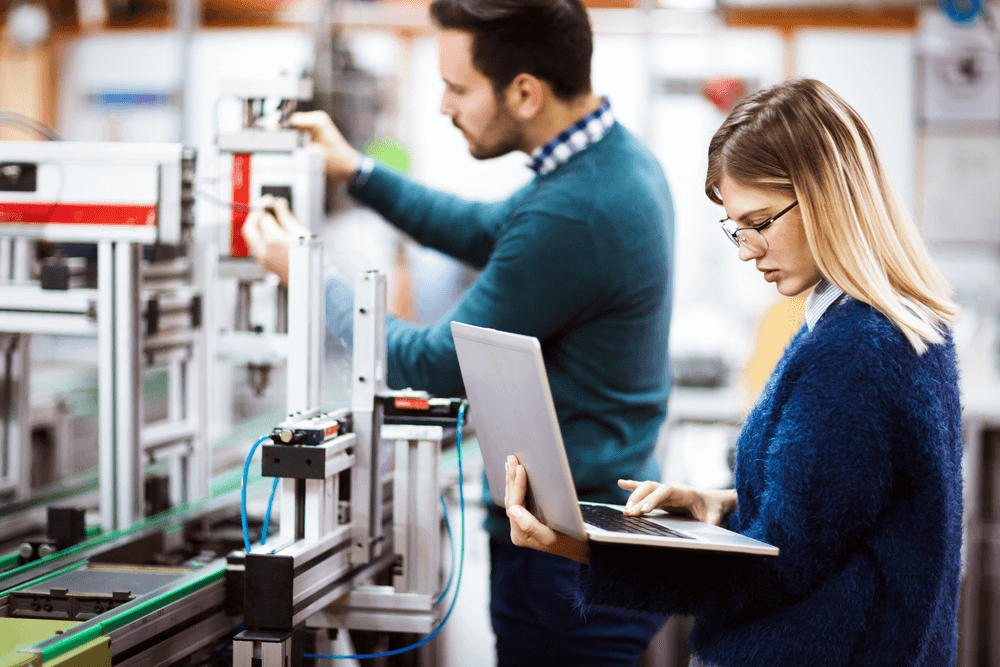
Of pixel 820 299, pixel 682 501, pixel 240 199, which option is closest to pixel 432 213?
pixel 240 199

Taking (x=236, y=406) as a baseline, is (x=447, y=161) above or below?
above

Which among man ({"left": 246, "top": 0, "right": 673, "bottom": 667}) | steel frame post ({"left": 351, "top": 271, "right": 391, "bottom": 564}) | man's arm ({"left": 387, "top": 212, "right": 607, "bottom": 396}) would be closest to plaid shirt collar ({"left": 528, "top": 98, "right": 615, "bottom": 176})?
man ({"left": 246, "top": 0, "right": 673, "bottom": 667})

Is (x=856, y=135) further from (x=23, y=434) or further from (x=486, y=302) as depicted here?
(x=23, y=434)

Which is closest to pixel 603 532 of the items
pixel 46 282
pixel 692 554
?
pixel 692 554

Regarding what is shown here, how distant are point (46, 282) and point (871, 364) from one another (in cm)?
147

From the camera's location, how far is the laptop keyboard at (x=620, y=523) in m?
1.10

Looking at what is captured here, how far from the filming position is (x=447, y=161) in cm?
409

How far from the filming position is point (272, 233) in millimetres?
1598

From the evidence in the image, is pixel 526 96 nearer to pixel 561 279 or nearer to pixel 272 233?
pixel 561 279

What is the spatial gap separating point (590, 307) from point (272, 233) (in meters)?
0.54

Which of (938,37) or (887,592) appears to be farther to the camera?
(938,37)

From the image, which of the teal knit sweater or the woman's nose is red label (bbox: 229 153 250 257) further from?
the woman's nose

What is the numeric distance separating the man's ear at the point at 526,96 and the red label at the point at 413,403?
1.76 ft

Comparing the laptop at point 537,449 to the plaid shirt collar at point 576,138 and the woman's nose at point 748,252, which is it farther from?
the plaid shirt collar at point 576,138
